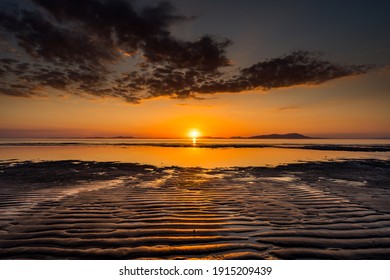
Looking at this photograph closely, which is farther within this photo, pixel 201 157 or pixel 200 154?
pixel 200 154

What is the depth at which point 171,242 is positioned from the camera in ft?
15.4

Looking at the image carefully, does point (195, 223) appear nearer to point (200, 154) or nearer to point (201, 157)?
point (201, 157)

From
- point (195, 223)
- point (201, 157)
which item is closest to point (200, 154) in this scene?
point (201, 157)

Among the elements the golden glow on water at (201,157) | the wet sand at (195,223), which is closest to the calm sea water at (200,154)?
the golden glow on water at (201,157)

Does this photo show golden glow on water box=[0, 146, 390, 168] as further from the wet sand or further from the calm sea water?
the wet sand

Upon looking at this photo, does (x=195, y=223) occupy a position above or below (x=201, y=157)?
above

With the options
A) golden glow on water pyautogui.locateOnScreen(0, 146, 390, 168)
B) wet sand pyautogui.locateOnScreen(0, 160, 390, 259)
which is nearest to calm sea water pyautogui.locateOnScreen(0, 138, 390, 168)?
golden glow on water pyautogui.locateOnScreen(0, 146, 390, 168)

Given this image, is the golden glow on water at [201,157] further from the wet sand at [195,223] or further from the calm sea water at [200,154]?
the wet sand at [195,223]

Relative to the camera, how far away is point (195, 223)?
5809 millimetres

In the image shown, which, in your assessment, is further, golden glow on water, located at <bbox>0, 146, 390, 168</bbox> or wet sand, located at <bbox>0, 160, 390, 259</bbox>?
golden glow on water, located at <bbox>0, 146, 390, 168</bbox>

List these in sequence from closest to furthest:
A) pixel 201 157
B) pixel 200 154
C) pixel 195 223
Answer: pixel 195 223, pixel 201 157, pixel 200 154

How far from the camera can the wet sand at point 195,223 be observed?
438 cm

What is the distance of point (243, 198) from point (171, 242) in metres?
4.29

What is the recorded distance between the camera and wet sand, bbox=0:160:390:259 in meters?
4.38
